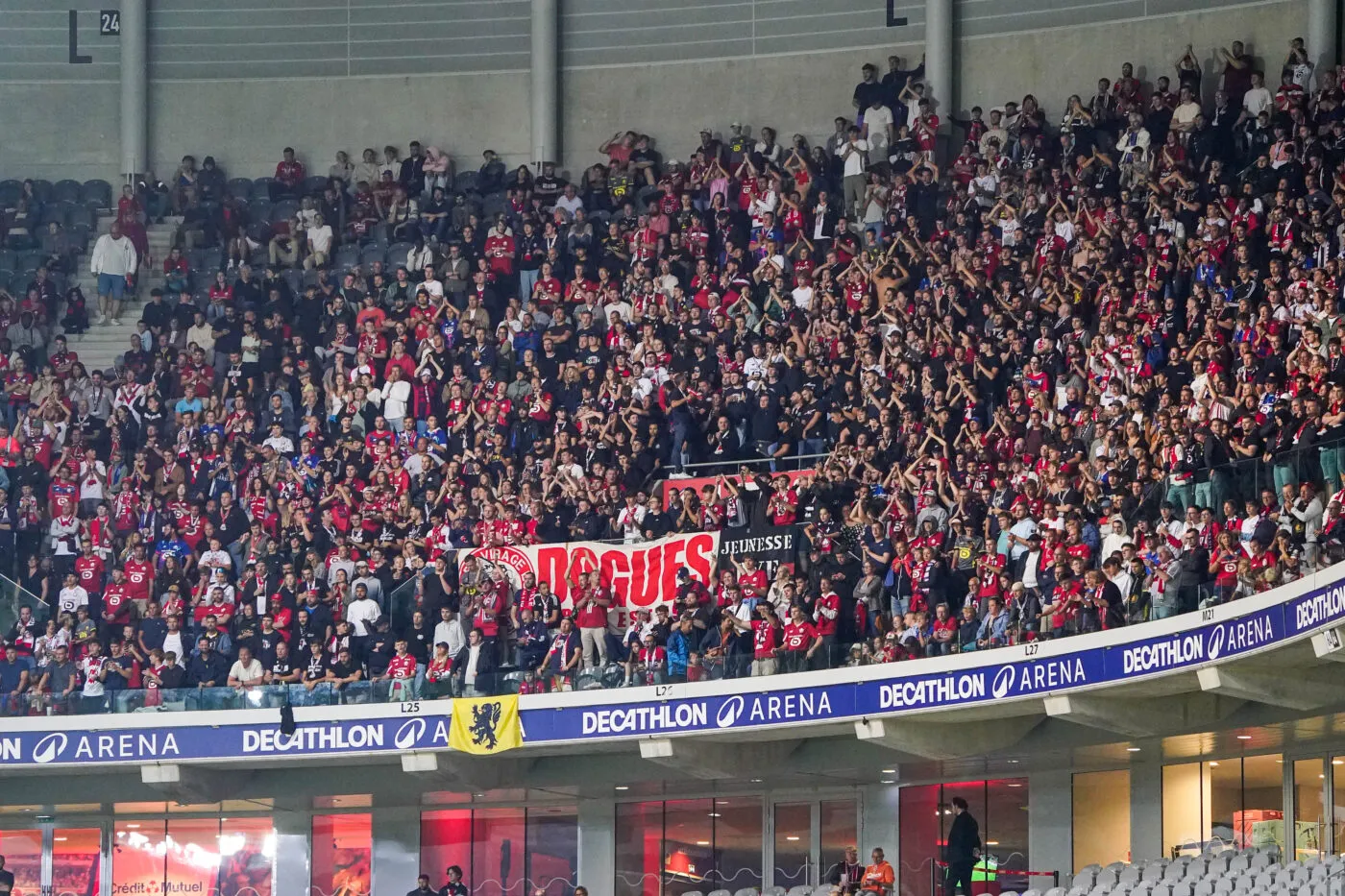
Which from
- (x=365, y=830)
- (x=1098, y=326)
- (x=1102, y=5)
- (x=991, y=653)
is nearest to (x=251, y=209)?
(x=365, y=830)

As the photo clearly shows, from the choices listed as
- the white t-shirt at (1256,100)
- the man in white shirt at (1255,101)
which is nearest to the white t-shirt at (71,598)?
the man in white shirt at (1255,101)

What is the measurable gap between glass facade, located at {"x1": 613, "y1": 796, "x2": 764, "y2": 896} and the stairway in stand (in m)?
10.6

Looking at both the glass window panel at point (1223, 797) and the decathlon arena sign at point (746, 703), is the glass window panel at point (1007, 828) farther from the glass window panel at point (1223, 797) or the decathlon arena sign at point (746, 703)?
the decathlon arena sign at point (746, 703)

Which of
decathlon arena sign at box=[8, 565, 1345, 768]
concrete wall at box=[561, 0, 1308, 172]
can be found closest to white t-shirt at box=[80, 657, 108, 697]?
decathlon arena sign at box=[8, 565, 1345, 768]

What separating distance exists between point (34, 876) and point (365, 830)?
4.13m

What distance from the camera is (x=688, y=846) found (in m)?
25.4

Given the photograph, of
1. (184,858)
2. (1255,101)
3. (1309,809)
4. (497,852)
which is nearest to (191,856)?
(184,858)

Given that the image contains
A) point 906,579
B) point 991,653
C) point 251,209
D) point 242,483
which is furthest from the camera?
point 251,209

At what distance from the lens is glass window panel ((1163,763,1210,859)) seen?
72.1ft

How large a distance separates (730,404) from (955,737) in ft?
17.6

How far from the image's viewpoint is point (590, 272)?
29.0 m

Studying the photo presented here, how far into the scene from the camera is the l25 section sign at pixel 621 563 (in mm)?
22844

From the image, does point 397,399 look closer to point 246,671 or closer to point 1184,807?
point 246,671

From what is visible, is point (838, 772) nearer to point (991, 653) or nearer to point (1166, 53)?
point (991, 653)
